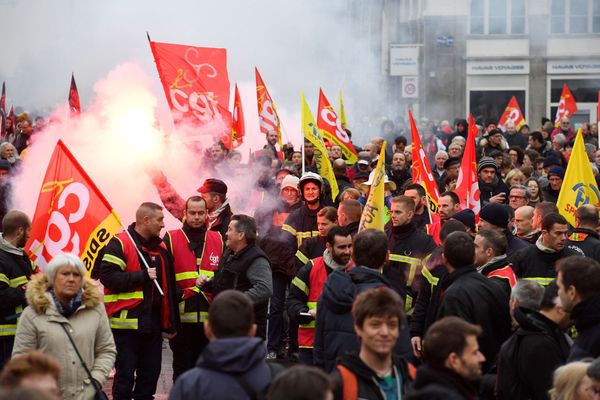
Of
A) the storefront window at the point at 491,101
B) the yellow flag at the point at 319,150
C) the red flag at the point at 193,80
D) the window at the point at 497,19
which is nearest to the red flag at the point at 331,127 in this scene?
the yellow flag at the point at 319,150

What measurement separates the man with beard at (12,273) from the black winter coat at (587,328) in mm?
4345

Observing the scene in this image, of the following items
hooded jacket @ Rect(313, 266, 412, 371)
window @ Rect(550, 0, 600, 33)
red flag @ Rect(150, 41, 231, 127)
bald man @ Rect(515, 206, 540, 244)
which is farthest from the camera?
window @ Rect(550, 0, 600, 33)

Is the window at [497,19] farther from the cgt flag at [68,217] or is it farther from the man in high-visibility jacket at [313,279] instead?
the man in high-visibility jacket at [313,279]

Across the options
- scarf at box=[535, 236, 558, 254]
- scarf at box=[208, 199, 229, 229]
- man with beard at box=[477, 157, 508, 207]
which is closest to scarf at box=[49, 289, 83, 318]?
scarf at box=[208, 199, 229, 229]

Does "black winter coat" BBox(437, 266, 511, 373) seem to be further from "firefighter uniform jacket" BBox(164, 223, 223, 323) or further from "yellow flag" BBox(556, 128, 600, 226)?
"yellow flag" BBox(556, 128, 600, 226)

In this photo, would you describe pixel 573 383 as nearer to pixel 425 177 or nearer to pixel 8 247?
pixel 8 247

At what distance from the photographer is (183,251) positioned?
916 cm

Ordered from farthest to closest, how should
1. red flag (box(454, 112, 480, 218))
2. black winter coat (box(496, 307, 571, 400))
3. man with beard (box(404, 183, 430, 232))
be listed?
1. red flag (box(454, 112, 480, 218))
2. man with beard (box(404, 183, 430, 232))
3. black winter coat (box(496, 307, 571, 400))

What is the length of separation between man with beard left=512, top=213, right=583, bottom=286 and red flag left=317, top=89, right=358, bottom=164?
718cm

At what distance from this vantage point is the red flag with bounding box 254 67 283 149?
53.0 ft

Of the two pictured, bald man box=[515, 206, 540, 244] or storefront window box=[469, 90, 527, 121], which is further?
storefront window box=[469, 90, 527, 121]

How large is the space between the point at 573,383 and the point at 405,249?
12.6ft

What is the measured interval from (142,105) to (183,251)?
117 inches

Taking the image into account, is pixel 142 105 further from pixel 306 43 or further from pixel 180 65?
pixel 306 43
